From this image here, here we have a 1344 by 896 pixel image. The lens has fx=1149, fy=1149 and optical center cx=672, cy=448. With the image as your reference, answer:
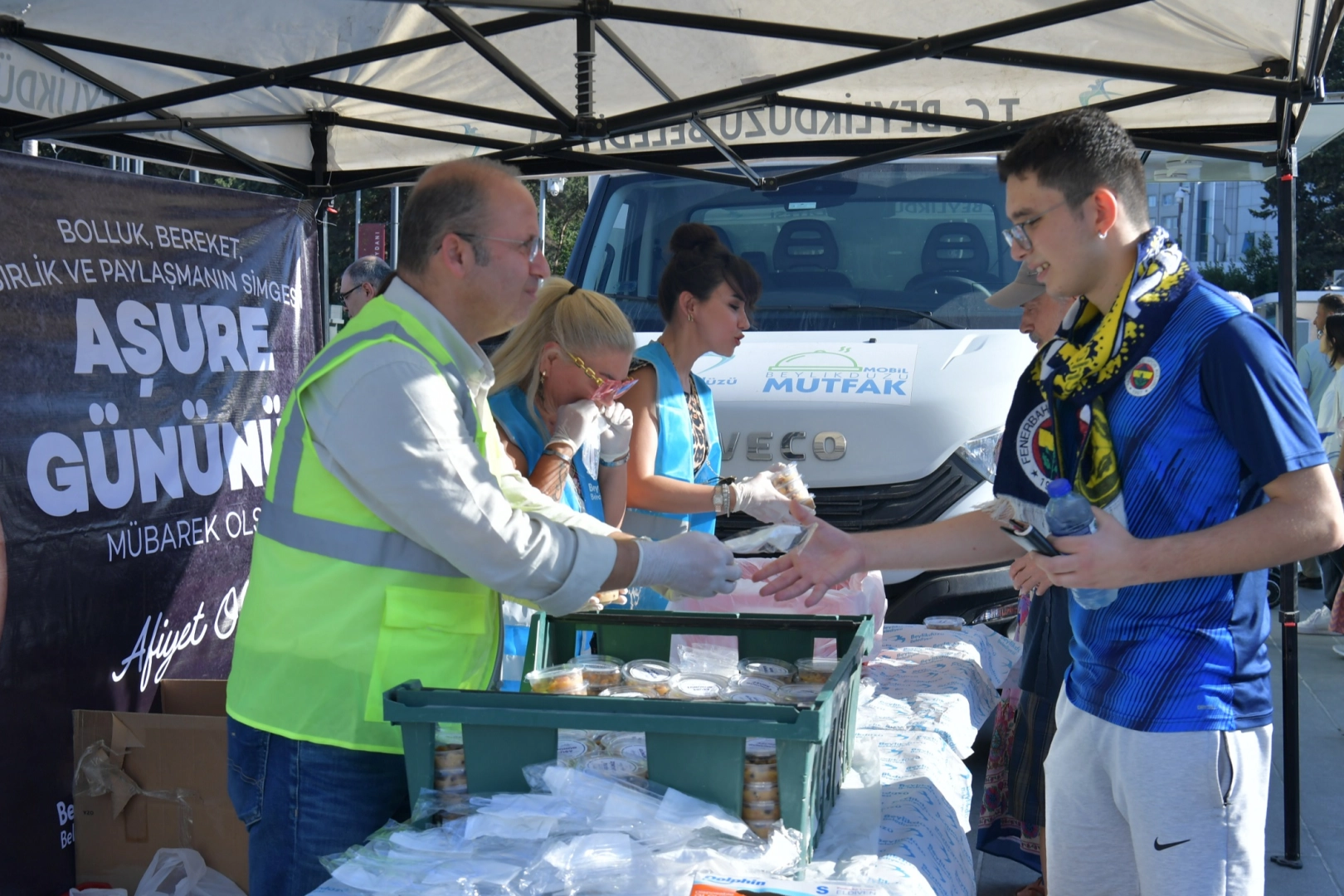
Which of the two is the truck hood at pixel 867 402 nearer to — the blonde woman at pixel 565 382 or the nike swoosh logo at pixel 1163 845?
the blonde woman at pixel 565 382

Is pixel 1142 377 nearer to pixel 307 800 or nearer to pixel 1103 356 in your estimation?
pixel 1103 356

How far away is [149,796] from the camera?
333cm

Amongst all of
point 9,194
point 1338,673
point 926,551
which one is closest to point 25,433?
point 9,194

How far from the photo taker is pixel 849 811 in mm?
2061

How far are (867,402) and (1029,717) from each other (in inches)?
63.3

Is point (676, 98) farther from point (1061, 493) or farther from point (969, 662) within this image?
point (1061, 493)

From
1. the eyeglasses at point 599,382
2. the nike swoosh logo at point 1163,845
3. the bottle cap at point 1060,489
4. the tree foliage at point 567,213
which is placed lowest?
the nike swoosh logo at point 1163,845

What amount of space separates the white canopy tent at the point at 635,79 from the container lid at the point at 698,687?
199 centimetres

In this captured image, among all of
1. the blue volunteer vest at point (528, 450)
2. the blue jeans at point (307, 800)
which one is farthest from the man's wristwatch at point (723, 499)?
the blue jeans at point (307, 800)

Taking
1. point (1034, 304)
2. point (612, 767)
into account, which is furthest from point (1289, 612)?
point (612, 767)

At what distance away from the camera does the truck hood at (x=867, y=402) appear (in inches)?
184

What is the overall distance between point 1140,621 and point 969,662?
129 cm

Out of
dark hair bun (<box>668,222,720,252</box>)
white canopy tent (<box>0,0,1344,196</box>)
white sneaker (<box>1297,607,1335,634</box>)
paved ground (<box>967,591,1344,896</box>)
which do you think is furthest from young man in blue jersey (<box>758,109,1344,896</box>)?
white sneaker (<box>1297,607,1335,634</box>)

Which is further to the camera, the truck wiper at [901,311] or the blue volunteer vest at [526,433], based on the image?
the truck wiper at [901,311]
